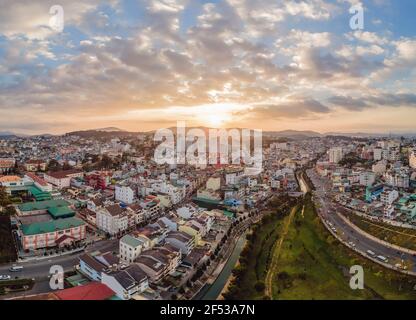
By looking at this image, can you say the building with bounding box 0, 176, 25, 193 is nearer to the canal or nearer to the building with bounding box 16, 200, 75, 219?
the building with bounding box 16, 200, 75, 219

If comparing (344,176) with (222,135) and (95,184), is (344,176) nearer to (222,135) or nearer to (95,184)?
(222,135)

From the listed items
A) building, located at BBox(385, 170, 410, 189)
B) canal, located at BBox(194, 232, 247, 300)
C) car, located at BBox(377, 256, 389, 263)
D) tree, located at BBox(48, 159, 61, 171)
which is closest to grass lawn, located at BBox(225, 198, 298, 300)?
canal, located at BBox(194, 232, 247, 300)

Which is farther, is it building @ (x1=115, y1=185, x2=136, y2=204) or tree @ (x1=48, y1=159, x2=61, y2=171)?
tree @ (x1=48, y1=159, x2=61, y2=171)

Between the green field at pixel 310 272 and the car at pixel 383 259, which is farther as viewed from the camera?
the car at pixel 383 259

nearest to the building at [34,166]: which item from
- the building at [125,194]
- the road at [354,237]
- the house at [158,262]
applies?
the building at [125,194]

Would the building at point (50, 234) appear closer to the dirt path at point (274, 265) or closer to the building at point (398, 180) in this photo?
the dirt path at point (274, 265)
